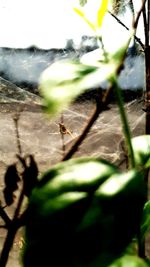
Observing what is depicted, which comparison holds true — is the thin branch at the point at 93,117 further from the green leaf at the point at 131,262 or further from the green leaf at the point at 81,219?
the green leaf at the point at 131,262

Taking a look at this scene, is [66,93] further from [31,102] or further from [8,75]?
[8,75]

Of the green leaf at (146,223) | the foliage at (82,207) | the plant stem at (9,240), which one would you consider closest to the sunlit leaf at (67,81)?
the foliage at (82,207)

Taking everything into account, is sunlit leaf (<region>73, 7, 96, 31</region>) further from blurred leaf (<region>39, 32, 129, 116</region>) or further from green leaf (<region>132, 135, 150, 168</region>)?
green leaf (<region>132, 135, 150, 168</region>)

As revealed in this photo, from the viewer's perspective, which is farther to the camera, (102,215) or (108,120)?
(108,120)

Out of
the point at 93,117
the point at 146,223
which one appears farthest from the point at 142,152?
the point at 93,117

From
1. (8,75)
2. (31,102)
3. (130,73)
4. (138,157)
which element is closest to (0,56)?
(8,75)

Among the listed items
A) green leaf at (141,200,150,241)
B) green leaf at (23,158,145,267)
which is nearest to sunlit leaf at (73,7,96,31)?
green leaf at (23,158,145,267)

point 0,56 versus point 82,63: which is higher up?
point 82,63

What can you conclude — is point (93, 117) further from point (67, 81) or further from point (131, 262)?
point (131, 262)

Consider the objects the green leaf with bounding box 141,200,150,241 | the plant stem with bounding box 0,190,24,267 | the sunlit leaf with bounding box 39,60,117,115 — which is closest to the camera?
the sunlit leaf with bounding box 39,60,117,115
